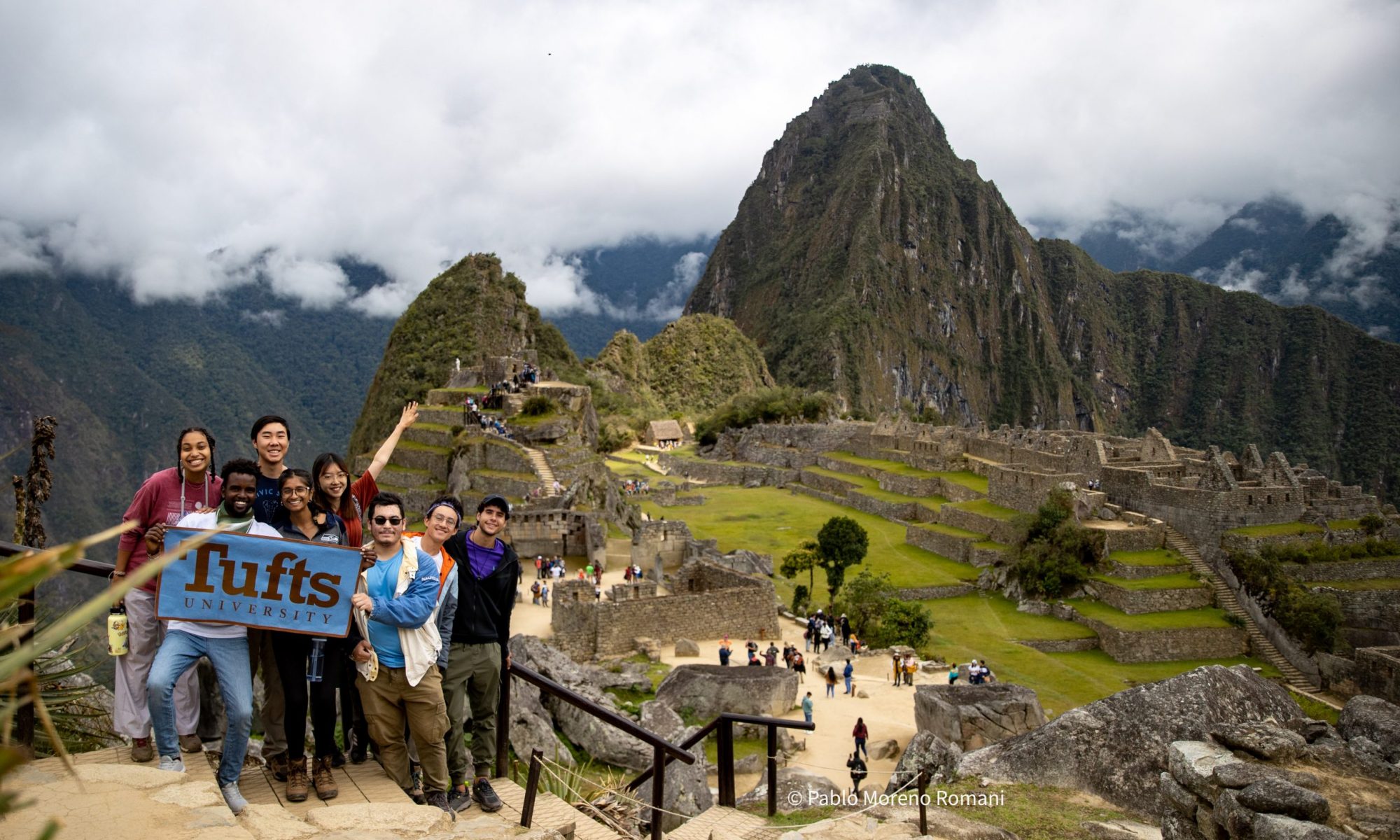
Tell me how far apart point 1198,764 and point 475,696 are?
4.84 meters

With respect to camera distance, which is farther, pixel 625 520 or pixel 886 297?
pixel 886 297

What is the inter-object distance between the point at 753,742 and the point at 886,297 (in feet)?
548

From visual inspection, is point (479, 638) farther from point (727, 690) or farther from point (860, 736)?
point (727, 690)

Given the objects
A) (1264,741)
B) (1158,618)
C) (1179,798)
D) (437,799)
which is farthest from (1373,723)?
(1158,618)

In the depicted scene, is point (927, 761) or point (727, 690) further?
point (727, 690)

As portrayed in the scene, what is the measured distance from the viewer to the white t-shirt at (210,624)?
4848mm

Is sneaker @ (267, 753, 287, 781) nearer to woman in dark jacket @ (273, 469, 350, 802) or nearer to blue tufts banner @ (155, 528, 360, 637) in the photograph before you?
woman in dark jacket @ (273, 469, 350, 802)

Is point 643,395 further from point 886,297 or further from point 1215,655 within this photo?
point 886,297

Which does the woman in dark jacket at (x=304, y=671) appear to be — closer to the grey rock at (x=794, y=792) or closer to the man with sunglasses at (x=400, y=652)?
the man with sunglasses at (x=400, y=652)

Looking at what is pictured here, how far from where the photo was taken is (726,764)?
6.37 meters

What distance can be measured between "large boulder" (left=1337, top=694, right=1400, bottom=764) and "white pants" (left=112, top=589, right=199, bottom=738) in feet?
25.7

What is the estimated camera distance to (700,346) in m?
116

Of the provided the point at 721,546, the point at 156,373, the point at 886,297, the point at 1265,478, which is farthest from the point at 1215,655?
the point at 886,297

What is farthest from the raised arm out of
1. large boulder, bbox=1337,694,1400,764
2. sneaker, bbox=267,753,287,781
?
large boulder, bbox=1337,694,1400,764
